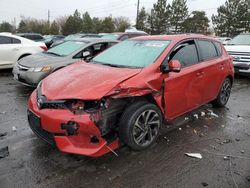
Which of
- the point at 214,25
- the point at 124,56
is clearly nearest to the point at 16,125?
the point at 124,56

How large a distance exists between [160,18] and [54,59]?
4080 centimetres

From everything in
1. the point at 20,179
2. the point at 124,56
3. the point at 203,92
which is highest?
the point at 124,56

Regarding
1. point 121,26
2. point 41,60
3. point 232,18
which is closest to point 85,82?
point 41,60

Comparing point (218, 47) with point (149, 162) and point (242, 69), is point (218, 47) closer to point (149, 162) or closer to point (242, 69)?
point (149, 162)

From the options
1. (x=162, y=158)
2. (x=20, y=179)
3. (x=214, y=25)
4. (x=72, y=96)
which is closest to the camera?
(x=20, y=179)

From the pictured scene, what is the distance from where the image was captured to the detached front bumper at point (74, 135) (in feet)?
11.7

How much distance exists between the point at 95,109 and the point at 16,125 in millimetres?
2163

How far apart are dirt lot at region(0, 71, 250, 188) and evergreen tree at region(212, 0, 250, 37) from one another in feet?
124

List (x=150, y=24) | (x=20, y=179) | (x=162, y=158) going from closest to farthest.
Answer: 1. (x=20, y=179)
2. (x=162, y=158)
3. (x=150, y=24)

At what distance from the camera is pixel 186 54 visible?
16.9ft

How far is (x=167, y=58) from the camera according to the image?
4.61 meters

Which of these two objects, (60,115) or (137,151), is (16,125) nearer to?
(60,115)

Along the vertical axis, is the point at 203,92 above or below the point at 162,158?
above

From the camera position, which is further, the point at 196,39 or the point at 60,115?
the point at 196,39
